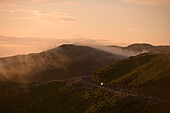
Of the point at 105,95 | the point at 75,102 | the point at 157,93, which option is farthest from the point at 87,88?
the point at 157,93

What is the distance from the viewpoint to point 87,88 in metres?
97.5

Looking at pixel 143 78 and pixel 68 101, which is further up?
pixel 143 78

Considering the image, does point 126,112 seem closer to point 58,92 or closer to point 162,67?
point 162,67

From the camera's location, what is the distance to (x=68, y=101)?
304 feet

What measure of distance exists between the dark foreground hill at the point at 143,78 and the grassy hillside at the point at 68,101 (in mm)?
9356

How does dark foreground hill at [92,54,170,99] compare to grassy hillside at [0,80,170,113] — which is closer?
grassy hillside at [0,80,170,113]

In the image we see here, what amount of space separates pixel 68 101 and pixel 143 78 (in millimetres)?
30279

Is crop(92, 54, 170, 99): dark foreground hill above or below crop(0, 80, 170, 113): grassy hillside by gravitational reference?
above

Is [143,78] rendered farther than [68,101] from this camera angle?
No

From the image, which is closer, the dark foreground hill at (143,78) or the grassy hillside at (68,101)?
the grassy hillside at (68,101)

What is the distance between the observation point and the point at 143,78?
8544 centimetres

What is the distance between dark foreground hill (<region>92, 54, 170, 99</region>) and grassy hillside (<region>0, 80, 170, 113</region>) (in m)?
9.36

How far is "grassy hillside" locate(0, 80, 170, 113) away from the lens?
61562mm

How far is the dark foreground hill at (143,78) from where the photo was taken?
73250 millimetres
